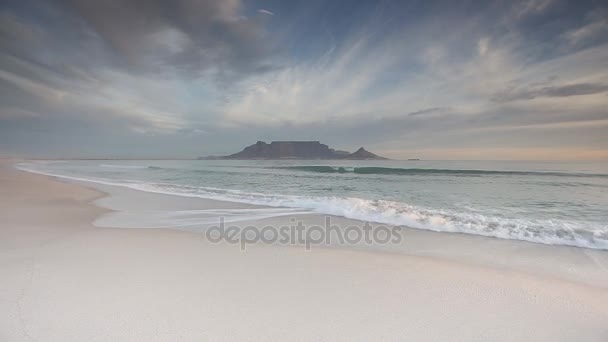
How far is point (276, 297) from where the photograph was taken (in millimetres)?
2588

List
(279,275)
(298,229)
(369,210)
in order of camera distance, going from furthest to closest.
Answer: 1. (369,210)
2. (298,229)
3. (279,275)

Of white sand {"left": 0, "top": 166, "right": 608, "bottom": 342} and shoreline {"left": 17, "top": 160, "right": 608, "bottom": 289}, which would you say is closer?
white sand {"left": 0, "top": 166, "right": 608, "bottom": 342}

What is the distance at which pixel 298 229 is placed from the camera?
5379 mm

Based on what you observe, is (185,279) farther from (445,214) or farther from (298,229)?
(445,214)

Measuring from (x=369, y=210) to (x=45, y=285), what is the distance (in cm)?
605

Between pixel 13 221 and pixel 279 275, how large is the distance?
6343 millimetres

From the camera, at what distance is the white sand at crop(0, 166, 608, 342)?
2.08 meters

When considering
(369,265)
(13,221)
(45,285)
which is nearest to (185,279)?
(45,285)

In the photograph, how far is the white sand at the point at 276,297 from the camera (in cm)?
208

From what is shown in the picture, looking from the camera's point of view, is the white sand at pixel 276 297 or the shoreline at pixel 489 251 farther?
the shoreline at pixel 489 251

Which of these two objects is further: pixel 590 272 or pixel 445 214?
pixel 445 214

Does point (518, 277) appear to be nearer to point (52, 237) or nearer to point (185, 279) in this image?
point (185, 279)

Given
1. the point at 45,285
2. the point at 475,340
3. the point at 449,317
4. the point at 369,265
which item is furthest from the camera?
the point at 369,265

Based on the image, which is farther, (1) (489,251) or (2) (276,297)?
(1) (489,251)
